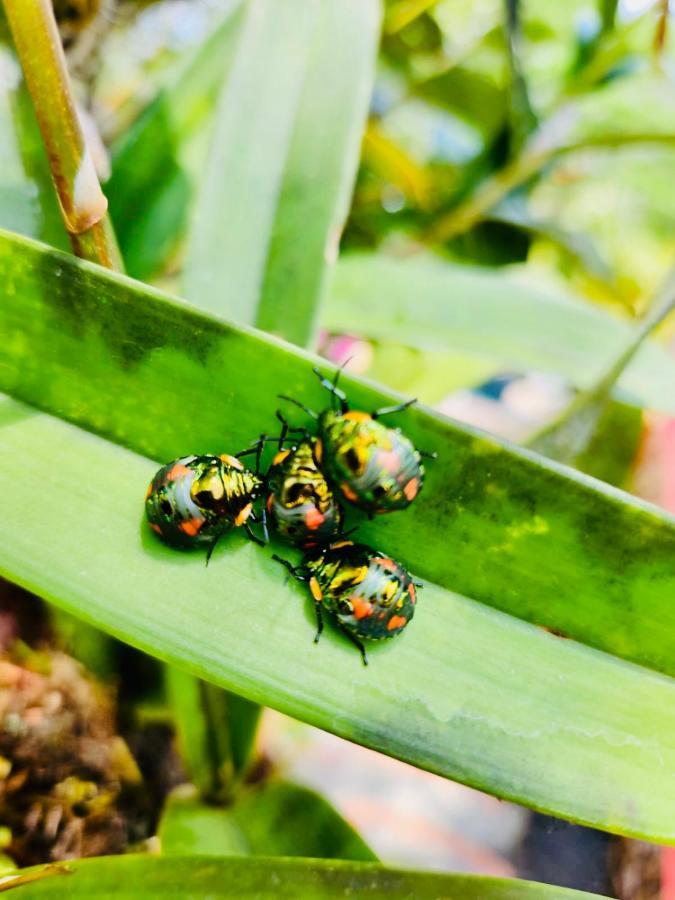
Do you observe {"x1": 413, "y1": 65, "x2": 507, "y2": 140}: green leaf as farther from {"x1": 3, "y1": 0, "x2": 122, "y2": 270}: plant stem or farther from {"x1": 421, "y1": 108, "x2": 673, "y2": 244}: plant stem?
{"x1": 3, "y1": 0, "x2": 122, "y2": 270}: plant stem

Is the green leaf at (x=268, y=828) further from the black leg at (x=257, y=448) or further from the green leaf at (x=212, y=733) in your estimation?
the black leg at (x=257, y=448)

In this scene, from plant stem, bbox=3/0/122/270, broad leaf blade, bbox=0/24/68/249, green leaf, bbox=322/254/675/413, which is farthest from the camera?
green leaf, bbox=322/254/675/413

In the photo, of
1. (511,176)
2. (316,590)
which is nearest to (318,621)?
(316,590)

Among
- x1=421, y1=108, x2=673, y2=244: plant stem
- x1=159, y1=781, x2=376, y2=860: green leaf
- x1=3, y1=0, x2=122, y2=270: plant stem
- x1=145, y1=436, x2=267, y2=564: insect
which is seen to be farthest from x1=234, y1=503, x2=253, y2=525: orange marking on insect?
x1=421, y1=108, x2=673, y2=244: plant stem

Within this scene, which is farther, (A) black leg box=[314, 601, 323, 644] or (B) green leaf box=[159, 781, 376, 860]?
(B) green leaf box=[159, 781, 376, 860]

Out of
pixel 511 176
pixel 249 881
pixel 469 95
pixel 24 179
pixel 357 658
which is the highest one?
pixel 469 95

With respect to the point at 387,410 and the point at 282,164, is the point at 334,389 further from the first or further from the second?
the point at 282,164

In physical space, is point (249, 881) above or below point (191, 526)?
below

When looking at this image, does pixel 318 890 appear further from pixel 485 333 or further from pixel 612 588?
pixel 485 333

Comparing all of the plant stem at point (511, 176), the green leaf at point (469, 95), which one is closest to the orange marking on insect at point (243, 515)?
the plant stem at point (511, 176)
